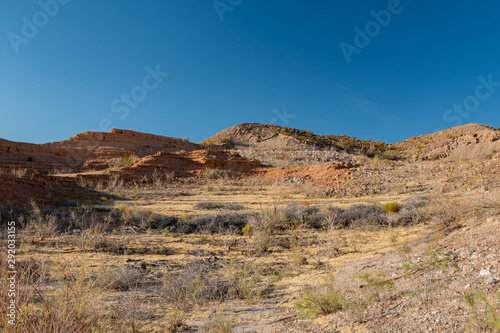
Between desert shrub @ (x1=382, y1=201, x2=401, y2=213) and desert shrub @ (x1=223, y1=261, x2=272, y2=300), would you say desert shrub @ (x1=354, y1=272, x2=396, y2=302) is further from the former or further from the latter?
desert shrub @ (x1=382, y1=201, x2=401, y2=213)

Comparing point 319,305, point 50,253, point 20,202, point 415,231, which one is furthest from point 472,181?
point 20,202

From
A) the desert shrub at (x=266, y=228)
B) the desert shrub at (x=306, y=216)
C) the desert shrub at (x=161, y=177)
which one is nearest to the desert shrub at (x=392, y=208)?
the desert shrub at (x=306, y=216)

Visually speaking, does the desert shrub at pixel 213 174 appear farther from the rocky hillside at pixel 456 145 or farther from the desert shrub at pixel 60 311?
the desert shrub at pixel 60 311

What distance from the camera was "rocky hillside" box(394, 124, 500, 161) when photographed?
82.3 ft

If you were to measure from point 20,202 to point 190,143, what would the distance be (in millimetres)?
29860

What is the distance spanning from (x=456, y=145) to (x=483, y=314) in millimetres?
35307

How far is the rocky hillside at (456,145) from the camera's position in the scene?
2509 cm

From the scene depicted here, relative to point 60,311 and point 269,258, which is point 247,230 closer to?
point 269,258

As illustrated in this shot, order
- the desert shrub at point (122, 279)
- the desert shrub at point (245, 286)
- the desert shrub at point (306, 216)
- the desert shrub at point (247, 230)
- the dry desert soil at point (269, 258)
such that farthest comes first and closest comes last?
the desert shrub at point (306, 216) < the desert shrub at point (247, 230) < the desert shrub at point (122, 279) < the desert shrub at point (245, 286) < the dry desert soil at point (269, 258)

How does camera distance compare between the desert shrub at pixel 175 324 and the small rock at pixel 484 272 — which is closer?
the small rock at pixel 484 272

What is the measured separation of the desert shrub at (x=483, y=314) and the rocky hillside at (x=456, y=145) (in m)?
19.4

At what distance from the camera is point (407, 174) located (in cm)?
1462

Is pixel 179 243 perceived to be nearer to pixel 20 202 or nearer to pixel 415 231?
pixel 415 231

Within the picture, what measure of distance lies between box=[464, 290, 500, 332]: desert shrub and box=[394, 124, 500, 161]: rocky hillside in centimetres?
1943
